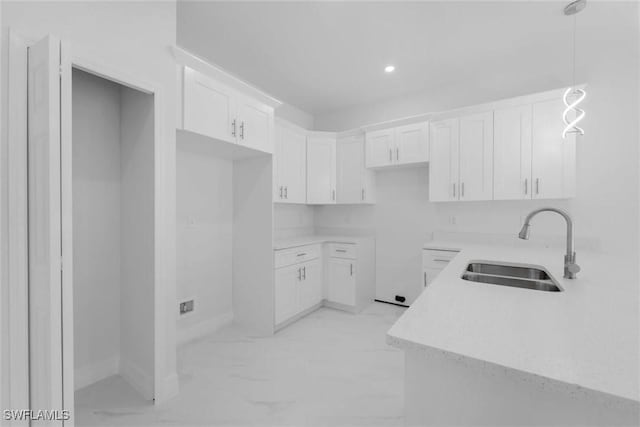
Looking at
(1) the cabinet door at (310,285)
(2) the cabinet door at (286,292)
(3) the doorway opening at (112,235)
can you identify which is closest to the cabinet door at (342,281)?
(1) the cabinet door at (310,285)

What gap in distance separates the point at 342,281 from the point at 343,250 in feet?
1.26

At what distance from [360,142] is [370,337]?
7.75 feet

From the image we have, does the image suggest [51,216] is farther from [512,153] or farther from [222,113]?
[512,153]

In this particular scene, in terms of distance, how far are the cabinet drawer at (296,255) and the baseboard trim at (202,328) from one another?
2.90 ft

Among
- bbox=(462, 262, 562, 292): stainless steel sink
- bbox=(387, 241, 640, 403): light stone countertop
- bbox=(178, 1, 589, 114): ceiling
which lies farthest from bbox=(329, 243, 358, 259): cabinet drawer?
bbox=(387, 241, 640, 403): light stone countertop

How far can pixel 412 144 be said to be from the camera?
3.26m

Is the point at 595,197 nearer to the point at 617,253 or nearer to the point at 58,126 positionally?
the point at 617,253

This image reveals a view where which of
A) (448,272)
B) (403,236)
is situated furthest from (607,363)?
(403,236)

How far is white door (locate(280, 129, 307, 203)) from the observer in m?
3.25

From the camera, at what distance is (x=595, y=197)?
2.64 meters

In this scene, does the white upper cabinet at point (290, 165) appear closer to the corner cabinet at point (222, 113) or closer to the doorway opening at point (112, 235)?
the corner cabinet at point (222, 113)

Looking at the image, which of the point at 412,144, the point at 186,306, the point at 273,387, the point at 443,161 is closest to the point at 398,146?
the point at 412,144

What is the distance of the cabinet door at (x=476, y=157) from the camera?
2.87 metres

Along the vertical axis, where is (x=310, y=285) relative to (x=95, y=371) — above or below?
above
